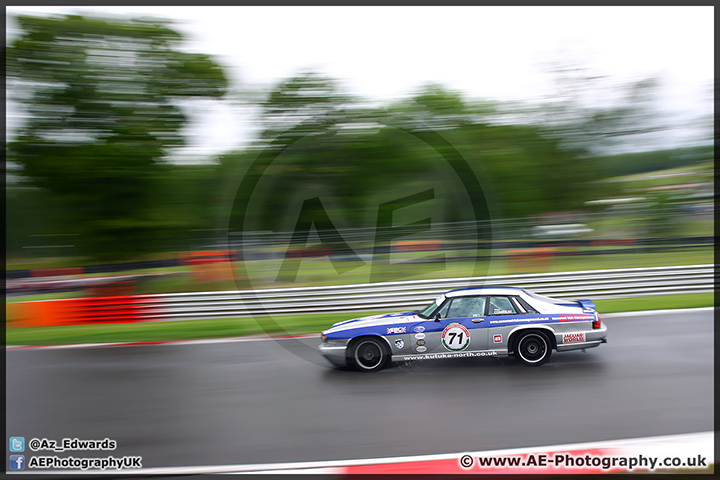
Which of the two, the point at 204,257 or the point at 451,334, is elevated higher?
the point at 204,257

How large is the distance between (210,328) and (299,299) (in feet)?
5.64

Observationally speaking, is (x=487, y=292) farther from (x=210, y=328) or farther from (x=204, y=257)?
(x=204, y=257)

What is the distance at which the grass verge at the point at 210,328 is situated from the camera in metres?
7.72

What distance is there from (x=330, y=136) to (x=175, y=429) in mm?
8512

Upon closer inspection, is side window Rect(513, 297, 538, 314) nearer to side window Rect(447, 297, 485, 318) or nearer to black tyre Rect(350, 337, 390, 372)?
side window Rect(447, 297, 485, 318)

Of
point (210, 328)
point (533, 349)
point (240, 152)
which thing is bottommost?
point (210, 328)

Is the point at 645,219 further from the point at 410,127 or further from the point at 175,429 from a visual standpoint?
the point at 175,429

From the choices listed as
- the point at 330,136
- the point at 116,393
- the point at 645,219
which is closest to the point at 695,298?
the point at 645,219

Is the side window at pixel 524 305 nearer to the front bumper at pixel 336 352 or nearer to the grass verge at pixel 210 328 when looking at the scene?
the front bumper at pixel 336 352

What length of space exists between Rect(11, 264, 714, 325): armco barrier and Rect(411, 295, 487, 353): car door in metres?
3.27

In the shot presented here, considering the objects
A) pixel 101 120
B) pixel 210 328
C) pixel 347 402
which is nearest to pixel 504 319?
pixel 347 402

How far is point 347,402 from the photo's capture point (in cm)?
469

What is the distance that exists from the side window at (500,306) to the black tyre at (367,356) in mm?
1407

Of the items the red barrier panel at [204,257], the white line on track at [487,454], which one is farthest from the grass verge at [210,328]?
the white line on track at [487,454]
